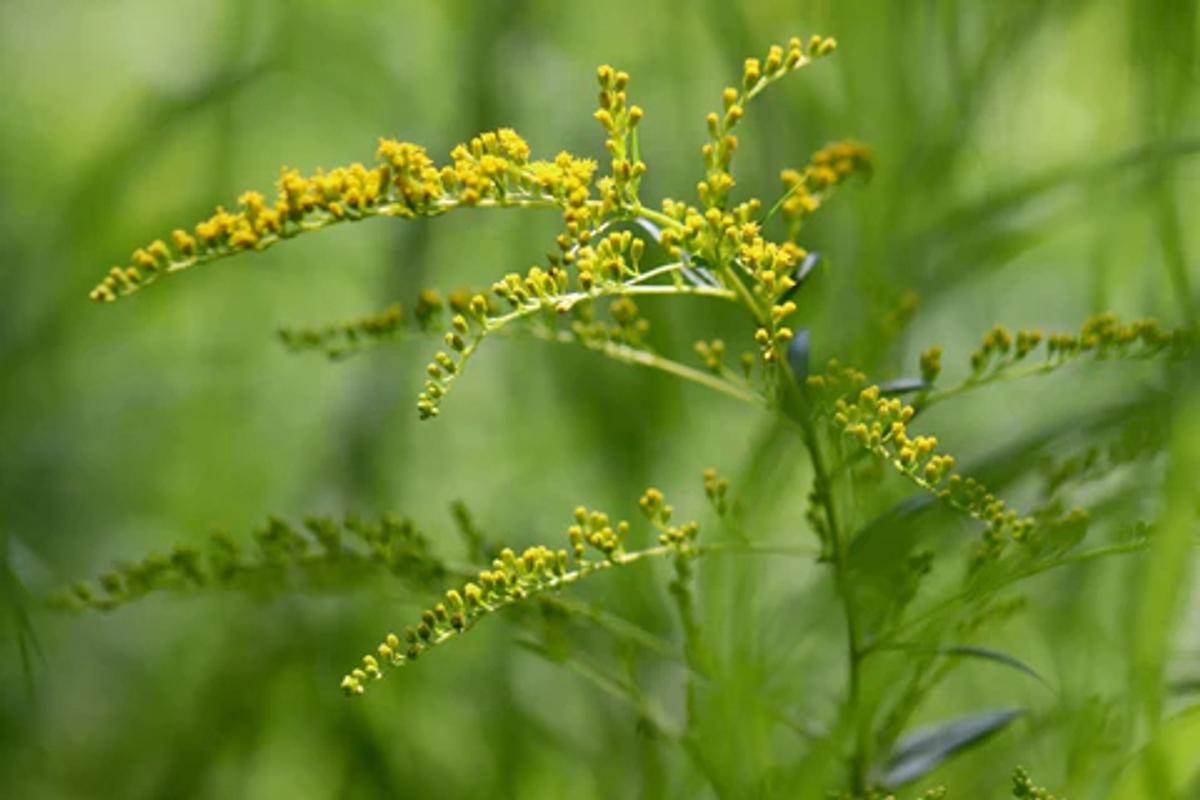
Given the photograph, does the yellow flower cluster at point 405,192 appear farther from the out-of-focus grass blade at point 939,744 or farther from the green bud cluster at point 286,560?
the out-of-focus grass blade at point 939,744

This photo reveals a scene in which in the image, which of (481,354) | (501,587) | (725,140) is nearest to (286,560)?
(501,587)

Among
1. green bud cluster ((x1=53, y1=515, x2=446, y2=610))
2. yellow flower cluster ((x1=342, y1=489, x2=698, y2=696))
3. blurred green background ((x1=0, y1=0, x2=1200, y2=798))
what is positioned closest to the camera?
yellow flower cluster ((x1=342, y1=489, x2=698, y2=696))

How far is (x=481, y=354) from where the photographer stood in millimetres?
1406

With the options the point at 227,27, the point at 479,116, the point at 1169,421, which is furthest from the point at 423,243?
the point at 1169,421

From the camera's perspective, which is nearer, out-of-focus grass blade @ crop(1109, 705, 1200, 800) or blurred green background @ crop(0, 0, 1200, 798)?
out-of-focus grass blade @ crop(1109, 705, 1200, 800)

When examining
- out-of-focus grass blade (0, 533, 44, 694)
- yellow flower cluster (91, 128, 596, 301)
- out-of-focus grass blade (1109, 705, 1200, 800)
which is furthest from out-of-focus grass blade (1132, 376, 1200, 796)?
out-of-focus grass blade (0, 533, 44, 694)

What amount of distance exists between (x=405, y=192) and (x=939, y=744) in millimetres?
283

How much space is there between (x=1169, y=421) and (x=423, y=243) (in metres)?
0.79

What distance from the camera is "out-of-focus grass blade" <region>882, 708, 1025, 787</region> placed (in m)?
0.56

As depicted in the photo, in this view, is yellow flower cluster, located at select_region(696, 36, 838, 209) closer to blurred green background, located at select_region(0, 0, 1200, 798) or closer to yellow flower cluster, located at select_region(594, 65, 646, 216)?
yellow flower cluster, located at select_region(594, 65, 646, 216)

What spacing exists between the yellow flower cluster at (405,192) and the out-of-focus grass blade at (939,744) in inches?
9.3

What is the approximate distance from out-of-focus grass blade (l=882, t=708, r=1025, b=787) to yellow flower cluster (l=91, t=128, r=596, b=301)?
0.24 meters

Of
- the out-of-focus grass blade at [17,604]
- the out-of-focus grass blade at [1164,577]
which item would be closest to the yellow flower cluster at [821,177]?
the out-of-focus grass blade at [1164,577]

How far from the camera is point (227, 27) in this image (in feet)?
4.15
